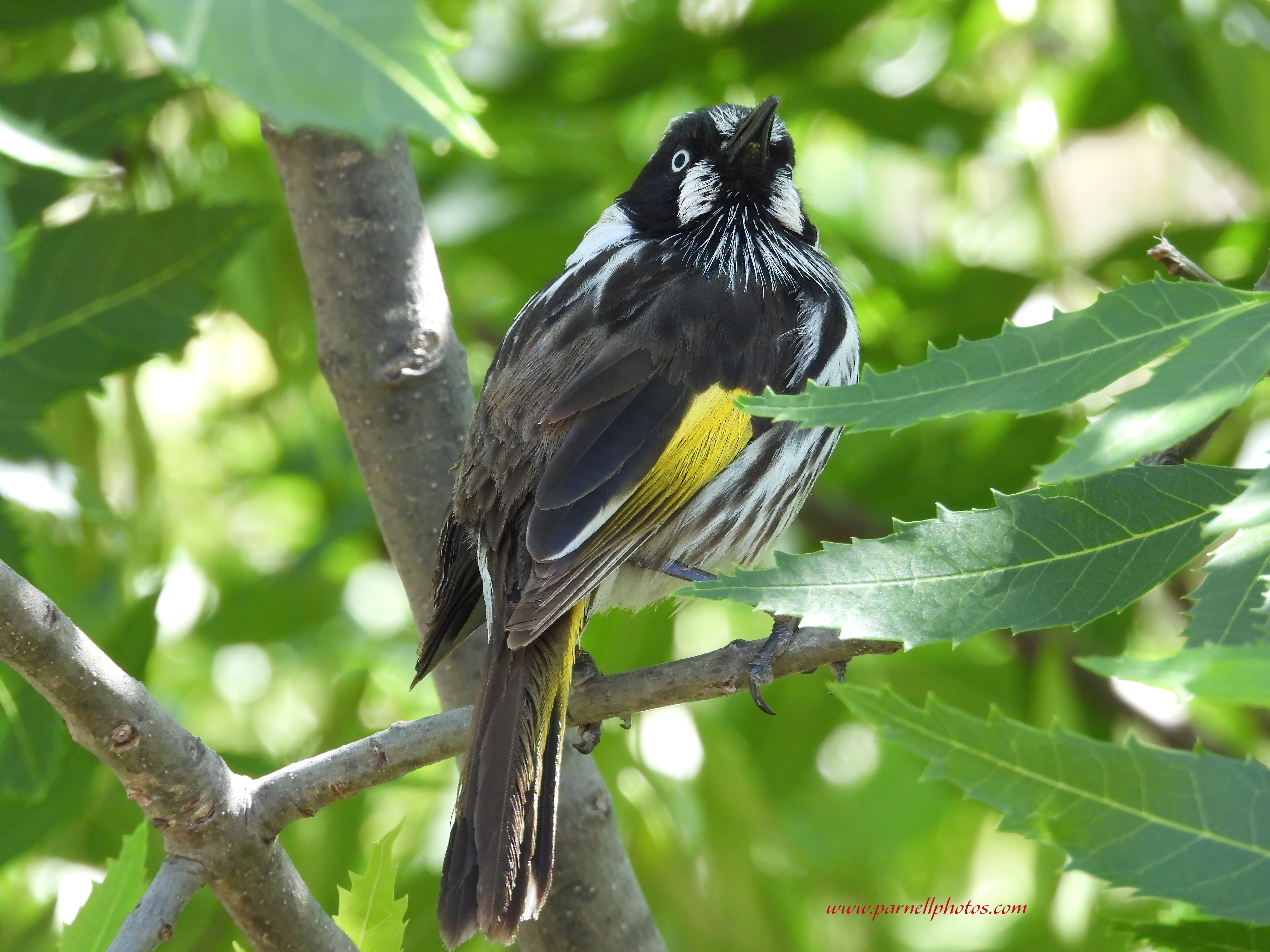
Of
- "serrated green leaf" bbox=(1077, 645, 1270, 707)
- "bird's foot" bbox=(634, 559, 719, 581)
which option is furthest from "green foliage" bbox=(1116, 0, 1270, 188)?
"serrated green leaf" bbox=(1077, 645, 1270, 707)

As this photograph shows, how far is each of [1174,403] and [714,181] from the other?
80.3 inches

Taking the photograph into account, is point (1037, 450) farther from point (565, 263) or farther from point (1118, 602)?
point (1118, 602)

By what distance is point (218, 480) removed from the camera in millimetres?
3832

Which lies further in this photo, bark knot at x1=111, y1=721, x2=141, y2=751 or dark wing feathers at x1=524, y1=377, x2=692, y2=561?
dark wing feathers at x1=524, y1=377, x2=692, y2=561

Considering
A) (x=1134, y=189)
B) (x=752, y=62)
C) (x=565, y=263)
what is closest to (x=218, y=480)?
(x=565, y=263)

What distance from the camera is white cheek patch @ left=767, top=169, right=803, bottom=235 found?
302 centimetres

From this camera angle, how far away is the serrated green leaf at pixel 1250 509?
3.21 ft

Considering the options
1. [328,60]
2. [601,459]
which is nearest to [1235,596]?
[328,60]

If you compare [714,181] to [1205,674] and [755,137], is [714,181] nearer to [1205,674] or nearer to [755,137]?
[755,137]

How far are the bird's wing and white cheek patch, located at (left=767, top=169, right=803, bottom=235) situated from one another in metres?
0.92

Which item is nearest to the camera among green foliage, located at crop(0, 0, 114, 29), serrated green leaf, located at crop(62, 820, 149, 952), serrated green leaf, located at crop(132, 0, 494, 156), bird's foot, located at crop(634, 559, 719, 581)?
serrated green leaf, located at crop(132, 0, 494, 156)

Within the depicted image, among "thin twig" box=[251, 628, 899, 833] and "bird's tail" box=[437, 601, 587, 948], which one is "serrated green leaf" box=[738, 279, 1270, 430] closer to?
"thin twig" box=[251, 628, 899, 833]

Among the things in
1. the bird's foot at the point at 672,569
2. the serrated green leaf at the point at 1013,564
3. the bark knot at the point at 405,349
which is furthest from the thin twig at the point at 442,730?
the bark knot at the point at 405,349

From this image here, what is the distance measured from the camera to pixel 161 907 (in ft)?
5.17
